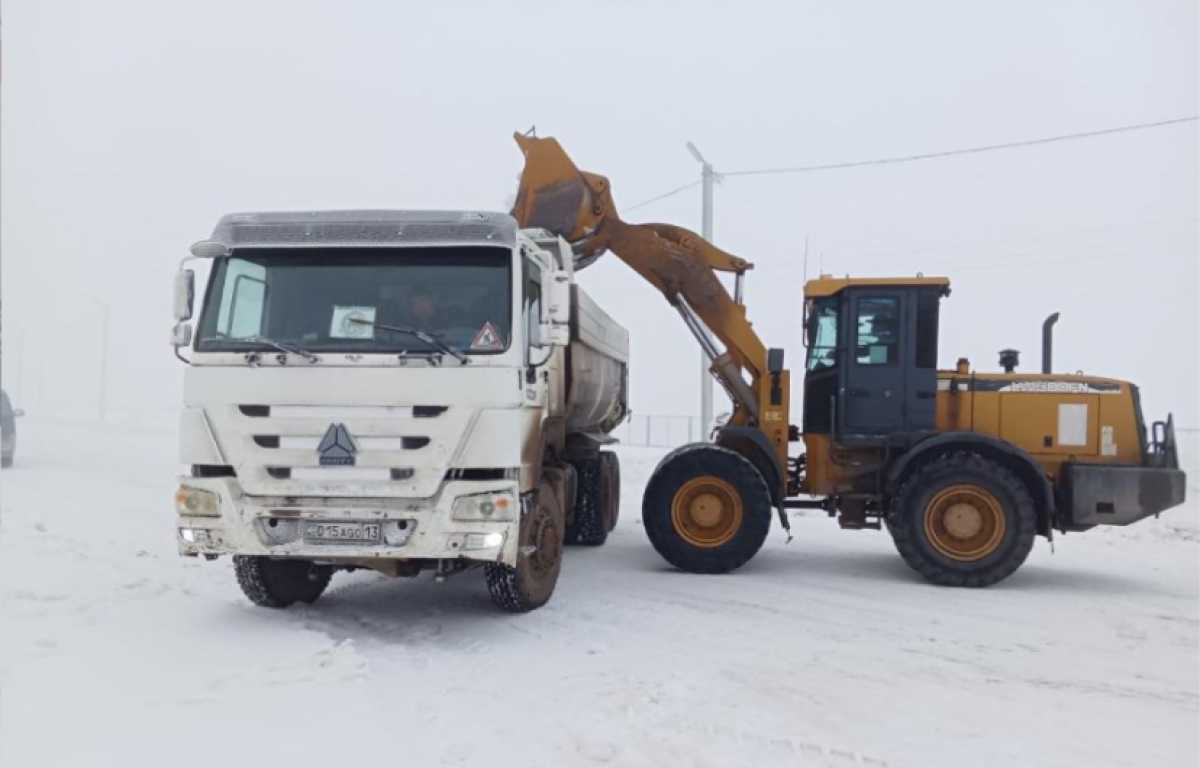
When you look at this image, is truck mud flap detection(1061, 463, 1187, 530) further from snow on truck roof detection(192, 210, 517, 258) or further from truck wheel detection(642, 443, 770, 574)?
snow on truck roof detection(192, 210, 517, 258)

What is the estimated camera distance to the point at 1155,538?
12.4 meters

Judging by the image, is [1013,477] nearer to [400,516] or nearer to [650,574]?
[650,574]

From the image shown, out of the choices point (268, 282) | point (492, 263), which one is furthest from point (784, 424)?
point (268, 282)

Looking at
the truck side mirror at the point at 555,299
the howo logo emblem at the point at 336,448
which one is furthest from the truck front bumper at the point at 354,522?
the truck side mirror at the point at 555,299

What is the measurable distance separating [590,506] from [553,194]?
3889 mm

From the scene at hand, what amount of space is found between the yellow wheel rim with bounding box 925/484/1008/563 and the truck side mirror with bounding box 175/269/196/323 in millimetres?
6974

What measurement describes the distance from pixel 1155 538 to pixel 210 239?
40.1ft

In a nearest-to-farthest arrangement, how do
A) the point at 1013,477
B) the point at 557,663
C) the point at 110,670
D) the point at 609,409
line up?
the point at 110,670 < the point at 557,663 < the point at 1013,477 < the point at 609,409

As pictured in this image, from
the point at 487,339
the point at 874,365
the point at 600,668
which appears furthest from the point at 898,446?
the point at 487,339

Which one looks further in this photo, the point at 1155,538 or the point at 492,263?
the point at 1155,538

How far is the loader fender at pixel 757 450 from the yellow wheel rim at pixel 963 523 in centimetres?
157

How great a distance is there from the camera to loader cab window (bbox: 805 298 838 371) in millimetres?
9906

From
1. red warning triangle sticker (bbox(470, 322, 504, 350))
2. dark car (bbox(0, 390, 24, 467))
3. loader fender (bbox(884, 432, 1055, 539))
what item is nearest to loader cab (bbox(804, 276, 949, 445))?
loader fender (bbox(884, 432, 1055, 539))

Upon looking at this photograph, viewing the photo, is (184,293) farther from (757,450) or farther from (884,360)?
(884,360)
